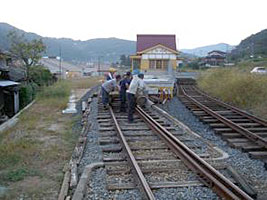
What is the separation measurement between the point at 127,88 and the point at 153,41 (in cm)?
2984

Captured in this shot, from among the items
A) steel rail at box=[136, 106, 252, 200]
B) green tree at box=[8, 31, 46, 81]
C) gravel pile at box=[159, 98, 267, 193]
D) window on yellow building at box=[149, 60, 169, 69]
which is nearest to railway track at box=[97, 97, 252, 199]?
steel rail at box=[136, 106, 252, 200]

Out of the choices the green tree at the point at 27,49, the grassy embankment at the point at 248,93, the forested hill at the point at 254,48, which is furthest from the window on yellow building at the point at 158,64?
the forested hill at the point at 254,48

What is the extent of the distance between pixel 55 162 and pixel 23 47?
23.9m

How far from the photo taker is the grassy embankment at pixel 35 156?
5832 millimetres

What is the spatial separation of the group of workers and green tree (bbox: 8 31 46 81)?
16867 millimetres

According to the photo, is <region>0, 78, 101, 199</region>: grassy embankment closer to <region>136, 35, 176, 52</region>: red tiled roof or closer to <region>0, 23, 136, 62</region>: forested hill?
<region>136, 35, 176, 52</region>: red tiled roof

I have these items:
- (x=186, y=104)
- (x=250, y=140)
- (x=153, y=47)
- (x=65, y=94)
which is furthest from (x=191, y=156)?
(x=153, y=47)

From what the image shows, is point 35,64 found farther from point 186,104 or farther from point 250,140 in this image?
point 250,140

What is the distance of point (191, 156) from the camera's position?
6484 millimetres

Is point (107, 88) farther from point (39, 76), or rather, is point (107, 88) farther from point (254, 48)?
point (254, 48)

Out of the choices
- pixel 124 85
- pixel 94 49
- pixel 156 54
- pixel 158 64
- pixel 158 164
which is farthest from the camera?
pixel 94 49

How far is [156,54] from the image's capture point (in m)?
39.9

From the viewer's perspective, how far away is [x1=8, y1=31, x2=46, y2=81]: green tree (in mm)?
29391

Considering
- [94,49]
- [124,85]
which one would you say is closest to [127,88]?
[124,85]
